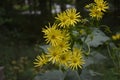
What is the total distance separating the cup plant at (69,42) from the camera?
294 centimetres

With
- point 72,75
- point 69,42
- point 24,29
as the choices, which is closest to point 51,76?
point 72,75

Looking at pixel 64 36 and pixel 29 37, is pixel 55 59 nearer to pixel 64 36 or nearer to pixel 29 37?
pixel 64 36

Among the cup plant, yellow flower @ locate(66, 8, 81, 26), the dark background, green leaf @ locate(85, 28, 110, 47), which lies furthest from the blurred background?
yellow flower @ locate(66, 8, 81, 26)

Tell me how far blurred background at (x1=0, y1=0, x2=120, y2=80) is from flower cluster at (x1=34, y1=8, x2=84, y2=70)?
4227 millimetres

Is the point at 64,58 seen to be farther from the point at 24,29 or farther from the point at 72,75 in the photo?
the point at 24,29

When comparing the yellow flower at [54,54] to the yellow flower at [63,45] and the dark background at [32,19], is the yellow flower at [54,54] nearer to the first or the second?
the yellow flower at [63,45]

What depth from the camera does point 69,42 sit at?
3.01 m

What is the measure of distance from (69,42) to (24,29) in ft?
30.9

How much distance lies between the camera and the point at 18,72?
747cm

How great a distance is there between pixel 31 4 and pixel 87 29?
418 inches

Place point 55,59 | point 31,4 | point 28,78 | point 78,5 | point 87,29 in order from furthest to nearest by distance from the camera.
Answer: point 31,4 → point 78,5 → point 28,78 → point 87,29 → point 55,59

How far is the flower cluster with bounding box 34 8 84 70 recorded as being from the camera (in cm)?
293

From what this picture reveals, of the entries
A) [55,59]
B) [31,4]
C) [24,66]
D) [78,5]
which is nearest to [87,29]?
[55,59]

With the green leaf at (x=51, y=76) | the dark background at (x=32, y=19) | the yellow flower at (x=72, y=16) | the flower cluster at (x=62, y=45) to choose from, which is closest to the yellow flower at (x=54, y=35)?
the flower cluster at (x=62, y=45)
